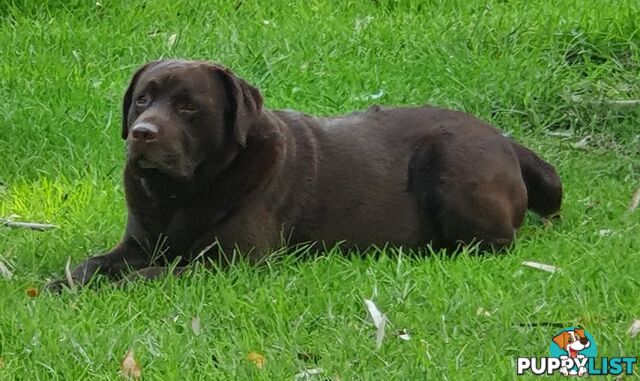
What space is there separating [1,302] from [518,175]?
2.46m

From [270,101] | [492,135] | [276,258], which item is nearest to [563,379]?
[276,258]

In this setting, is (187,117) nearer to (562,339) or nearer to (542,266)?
(542,266)

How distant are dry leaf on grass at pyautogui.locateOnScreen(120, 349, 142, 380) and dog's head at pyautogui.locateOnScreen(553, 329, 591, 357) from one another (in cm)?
144

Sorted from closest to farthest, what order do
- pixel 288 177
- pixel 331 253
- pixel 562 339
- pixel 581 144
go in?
pixel 562 339
pixel 331 253
pixel 288 177
pixel 581 144

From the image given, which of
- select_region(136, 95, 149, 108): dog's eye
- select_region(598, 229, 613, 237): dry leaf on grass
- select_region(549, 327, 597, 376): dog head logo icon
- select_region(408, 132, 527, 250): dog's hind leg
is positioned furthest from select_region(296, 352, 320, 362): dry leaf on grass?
select_region(598, 229, 613, 237): dry leaf on grass

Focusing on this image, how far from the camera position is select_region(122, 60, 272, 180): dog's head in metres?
5.73

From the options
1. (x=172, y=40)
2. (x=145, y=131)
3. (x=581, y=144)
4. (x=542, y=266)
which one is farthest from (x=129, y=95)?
(x=172, y=40)

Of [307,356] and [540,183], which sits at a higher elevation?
[307,356]

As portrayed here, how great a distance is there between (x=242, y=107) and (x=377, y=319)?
129 cm

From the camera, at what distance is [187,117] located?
19.2ft

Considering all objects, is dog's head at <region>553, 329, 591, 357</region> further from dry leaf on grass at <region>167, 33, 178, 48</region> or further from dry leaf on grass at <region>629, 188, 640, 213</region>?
dry leaf on grass at <region>167, 33, 178, 48</region>

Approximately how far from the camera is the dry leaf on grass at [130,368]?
4.70 metres

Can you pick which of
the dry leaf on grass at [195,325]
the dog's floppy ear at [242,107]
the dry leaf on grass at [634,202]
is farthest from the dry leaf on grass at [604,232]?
the dry leaf on grass at [195,325]

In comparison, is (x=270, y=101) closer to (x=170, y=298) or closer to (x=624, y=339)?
(x=170, y=298)
